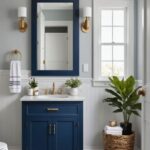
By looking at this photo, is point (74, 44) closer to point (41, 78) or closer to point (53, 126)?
point (41, 78)

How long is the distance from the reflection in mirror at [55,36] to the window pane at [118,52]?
65 centimetres

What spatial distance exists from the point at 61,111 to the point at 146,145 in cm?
125

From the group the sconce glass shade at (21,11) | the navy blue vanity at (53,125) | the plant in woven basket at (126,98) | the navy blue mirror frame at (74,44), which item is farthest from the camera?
the navy blue mirror frame at (74,44)

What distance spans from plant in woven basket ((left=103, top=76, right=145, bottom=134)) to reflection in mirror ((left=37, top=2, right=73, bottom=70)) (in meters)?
0.75

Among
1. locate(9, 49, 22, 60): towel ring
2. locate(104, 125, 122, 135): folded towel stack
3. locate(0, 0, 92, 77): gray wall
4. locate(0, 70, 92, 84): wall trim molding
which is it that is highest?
locate(0, 0, 92, 77): gray wall

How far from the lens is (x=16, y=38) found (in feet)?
12.1

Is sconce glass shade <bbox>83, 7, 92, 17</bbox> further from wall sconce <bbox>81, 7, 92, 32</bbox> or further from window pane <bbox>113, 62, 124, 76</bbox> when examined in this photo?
window pane <bbox>113, 62, 124, 76</bbox>

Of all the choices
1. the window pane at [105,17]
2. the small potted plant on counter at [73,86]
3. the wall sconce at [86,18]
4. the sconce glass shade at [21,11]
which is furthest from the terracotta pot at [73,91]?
the sconce glass shade at [21,11]

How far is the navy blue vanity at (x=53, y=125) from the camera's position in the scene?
3.16 m

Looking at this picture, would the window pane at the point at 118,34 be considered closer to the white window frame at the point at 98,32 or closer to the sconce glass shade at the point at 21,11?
the white window frame at the point at 98,32

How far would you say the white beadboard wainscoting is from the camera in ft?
12.1

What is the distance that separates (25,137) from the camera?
316 centimetres

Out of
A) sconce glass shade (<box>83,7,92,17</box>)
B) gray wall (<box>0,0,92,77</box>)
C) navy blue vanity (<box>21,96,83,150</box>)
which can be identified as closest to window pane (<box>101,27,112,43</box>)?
gray wall (<box>0,0,92,77</box>)

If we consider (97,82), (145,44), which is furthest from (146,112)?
(97,82)
